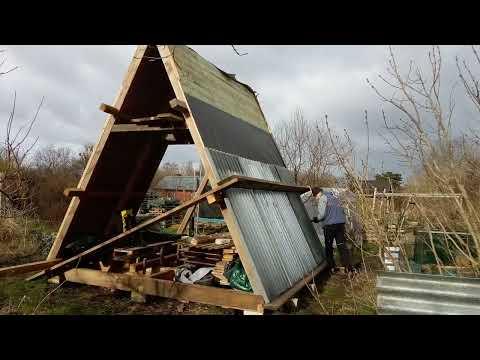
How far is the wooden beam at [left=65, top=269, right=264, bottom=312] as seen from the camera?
5.38 meters

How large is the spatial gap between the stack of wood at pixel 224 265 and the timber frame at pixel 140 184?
96 centimetres

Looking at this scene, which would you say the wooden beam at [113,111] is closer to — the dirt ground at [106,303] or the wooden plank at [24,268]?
the wooden plank at [24,268]

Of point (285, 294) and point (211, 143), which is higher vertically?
point (211, 143)

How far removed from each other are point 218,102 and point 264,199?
8.17 ft

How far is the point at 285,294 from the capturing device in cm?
571

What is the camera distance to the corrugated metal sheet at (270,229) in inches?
224

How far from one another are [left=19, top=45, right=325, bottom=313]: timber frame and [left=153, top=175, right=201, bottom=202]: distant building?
3330cm

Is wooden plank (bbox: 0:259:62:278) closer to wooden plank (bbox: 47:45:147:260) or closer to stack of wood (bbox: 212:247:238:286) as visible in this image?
wooden plank (bbox: 47:45:147:260)

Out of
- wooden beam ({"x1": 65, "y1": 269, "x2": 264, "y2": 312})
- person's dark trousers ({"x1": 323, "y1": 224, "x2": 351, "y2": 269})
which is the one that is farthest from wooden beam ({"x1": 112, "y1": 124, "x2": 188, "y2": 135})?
person's dark trousers ({"x1": 323, "y1": 224, "x2": 351, "y2": 269})

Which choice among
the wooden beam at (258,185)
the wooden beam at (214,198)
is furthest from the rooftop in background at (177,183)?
the wooden beam at (214,198)

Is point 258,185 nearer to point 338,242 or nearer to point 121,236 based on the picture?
point 121,236

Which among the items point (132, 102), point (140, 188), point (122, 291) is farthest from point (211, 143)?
point (140, 188)
